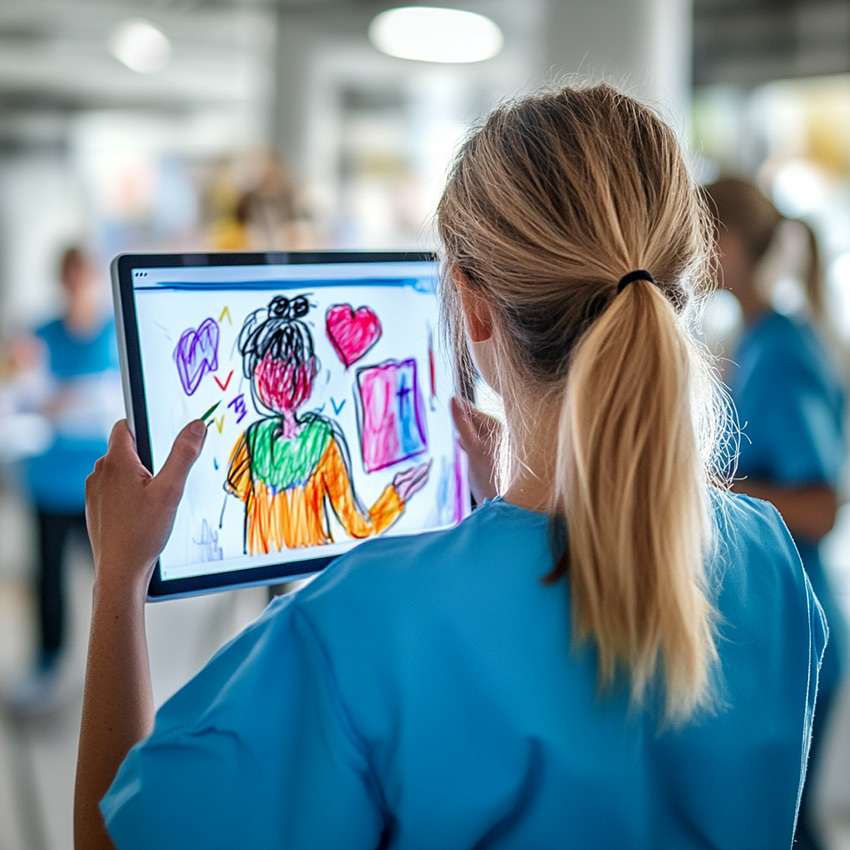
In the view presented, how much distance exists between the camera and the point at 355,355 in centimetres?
97

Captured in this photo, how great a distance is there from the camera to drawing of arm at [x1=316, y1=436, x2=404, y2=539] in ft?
3.14

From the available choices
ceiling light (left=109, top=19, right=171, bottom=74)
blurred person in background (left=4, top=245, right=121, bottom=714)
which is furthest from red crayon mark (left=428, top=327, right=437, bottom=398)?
ceiling light (left=109, top=19, right=171, bottom=74)

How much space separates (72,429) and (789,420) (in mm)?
2148

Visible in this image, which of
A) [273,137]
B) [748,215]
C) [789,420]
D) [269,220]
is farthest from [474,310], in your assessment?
[273,137]

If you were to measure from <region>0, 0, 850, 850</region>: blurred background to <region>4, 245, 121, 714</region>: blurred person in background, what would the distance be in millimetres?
54

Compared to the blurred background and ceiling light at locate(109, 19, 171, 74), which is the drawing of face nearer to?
the blurred background

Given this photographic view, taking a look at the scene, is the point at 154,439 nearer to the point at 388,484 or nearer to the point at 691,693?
the point at 388,484

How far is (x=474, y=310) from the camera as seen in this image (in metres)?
0.76

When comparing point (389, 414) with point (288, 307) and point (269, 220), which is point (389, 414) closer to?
point (288, 307)

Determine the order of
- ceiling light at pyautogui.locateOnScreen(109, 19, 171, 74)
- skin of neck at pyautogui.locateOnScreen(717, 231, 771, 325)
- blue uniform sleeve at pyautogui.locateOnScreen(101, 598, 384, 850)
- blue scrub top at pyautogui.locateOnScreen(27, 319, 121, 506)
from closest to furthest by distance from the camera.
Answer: blue uniform sleeve at pyautogui.locateOnScreen(101, 598, 384, 850) → skin of neck at pyautogui.locateOnScreen(717, 231, 771, 325) → blue scrub top at pyautogui.locateOnScreen(27, 319, 121, 506) → ceiling light at pyautogui.locateOnScreen(109, 19, 171, 74)

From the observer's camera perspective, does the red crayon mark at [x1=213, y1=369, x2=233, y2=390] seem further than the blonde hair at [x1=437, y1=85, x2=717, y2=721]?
Yes

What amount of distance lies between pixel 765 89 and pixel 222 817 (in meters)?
4.13

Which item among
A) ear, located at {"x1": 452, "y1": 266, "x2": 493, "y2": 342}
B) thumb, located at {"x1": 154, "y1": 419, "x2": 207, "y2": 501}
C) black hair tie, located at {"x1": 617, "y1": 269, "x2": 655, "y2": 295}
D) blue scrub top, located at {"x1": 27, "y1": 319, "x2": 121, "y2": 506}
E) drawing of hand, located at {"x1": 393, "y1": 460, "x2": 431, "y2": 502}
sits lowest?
blue scrub top, located at {"x1": 27, "y1": 319, "x2": 121, "y2": 506}

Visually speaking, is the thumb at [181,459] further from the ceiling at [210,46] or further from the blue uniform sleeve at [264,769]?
the ceiling at [210,46]
